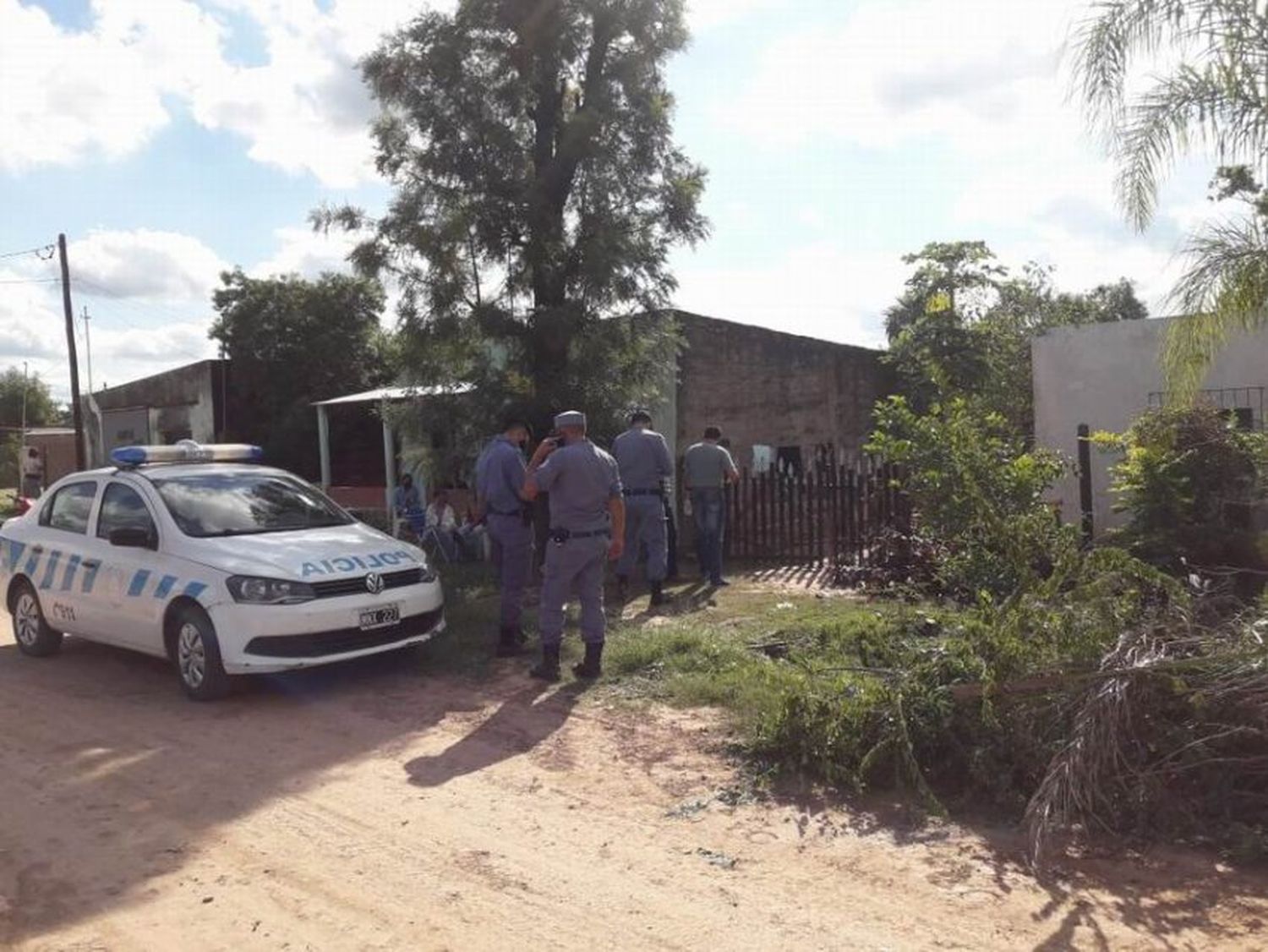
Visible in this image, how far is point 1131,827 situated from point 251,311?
952 inches

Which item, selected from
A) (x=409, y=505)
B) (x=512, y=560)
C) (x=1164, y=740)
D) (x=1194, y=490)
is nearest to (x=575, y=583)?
(x=512, y=560)

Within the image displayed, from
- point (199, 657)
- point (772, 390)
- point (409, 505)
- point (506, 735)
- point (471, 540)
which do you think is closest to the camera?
point (506, 735)

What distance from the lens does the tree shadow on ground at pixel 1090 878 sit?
3463 mm

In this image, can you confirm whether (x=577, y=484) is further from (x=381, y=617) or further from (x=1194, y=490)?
(x=1194, y=490)

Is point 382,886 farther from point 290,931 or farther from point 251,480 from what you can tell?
point 251,480

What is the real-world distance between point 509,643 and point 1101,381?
932 cm

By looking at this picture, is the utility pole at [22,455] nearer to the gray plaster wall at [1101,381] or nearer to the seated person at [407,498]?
the seated person at [407,498]

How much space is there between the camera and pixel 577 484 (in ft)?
22.2

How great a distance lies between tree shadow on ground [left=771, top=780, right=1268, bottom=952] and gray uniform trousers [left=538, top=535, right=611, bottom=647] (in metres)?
2.60

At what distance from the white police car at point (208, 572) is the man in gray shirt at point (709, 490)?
3.92 m

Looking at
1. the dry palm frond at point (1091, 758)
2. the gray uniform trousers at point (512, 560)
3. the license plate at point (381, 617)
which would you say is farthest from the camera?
the gray uniform trousers at point (512, 560)

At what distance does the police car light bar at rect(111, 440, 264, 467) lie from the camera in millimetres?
7902

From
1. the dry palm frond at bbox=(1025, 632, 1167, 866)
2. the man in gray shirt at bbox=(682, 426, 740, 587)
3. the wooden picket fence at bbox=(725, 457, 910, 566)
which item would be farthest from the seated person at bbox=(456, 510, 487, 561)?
the dry palm frond at bbox=(1025, 632, 1167, 866)

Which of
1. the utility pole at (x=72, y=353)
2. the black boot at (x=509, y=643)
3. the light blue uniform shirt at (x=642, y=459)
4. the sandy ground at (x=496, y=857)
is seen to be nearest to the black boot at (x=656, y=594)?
the light blue uniform shirt at (x=642, y=459)
